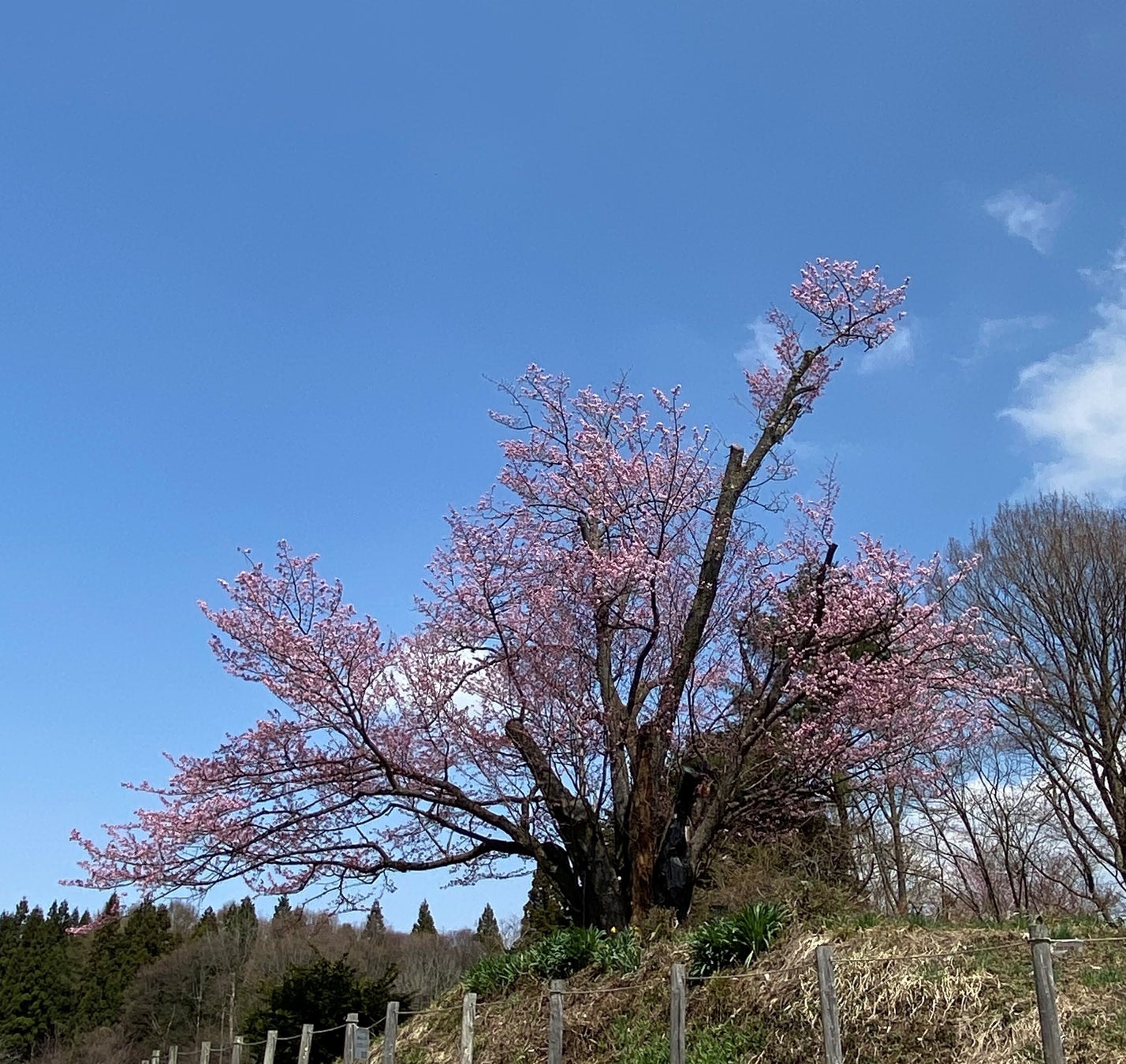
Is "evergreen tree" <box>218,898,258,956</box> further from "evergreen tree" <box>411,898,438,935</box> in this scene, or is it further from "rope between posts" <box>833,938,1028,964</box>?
"rope between posts" <box>833,938,1028,964</box>

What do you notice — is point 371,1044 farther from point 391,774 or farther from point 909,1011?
point 909,1011

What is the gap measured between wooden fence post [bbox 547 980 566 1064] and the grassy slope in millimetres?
495

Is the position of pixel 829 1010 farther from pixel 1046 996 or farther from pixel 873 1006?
pixel 1046 996

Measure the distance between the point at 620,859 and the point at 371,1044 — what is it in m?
4.11

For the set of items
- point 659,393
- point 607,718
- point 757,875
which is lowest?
point 757,875

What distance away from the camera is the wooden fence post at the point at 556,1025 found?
27.2ft

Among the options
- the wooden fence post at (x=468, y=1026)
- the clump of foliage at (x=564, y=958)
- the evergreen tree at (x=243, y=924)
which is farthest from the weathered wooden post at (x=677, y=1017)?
the evergreen tree at (x=243, y=924)

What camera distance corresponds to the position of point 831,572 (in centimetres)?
1217

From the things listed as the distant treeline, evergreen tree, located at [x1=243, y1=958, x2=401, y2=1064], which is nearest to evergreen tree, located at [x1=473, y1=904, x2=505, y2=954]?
the distant treeline

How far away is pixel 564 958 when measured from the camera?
1033cm

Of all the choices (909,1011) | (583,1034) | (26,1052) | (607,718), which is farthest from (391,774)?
(26,1052)

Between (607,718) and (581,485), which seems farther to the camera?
(581,485)

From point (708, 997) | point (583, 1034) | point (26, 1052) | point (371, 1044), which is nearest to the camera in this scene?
point (708, 997)

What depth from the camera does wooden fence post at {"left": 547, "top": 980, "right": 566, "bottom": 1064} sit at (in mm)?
8289
